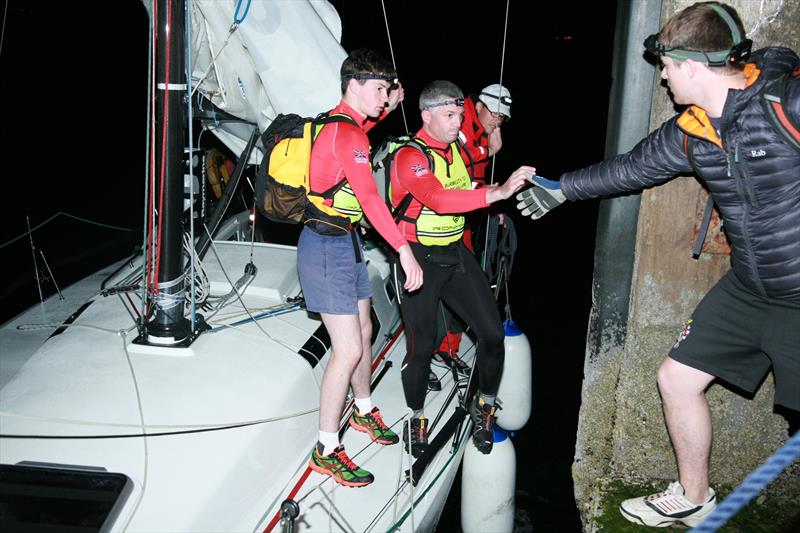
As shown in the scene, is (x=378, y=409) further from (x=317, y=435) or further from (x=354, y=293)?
(x=354, y=293)

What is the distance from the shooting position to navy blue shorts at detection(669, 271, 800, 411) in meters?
2.57

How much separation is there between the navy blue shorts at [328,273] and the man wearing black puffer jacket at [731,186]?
4.05 feet

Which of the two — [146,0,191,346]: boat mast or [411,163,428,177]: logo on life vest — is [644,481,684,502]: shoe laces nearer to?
[411,163,428,177]: logo on life vest

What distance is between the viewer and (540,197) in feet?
10.4

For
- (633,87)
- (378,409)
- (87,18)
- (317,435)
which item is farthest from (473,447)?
(87,18)

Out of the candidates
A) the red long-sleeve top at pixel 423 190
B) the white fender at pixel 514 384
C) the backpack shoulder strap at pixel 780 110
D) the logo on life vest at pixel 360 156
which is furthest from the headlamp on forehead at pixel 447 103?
the white fender at pixel 514 384

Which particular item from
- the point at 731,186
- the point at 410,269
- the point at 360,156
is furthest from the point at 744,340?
the point at 360,156

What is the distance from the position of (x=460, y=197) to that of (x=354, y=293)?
667mm

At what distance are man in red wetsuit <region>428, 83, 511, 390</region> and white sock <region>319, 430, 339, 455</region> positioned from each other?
1562mm

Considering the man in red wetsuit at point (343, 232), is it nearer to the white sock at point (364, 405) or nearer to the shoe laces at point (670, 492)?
the white sock at point (364, 405)

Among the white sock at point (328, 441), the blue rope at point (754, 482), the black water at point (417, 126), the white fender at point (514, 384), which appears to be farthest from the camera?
the black water at point (417, 126)

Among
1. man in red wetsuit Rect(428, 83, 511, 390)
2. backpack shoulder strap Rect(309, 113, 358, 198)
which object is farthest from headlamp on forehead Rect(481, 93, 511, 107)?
backpack shoulder strap Rect(309, 113, 358, 198)

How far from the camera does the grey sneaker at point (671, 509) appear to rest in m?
3.02

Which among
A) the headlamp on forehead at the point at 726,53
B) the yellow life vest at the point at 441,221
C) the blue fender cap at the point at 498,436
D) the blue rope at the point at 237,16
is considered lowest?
the blue fender cap at the point at 498,436
